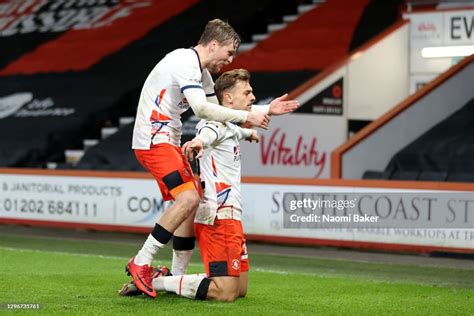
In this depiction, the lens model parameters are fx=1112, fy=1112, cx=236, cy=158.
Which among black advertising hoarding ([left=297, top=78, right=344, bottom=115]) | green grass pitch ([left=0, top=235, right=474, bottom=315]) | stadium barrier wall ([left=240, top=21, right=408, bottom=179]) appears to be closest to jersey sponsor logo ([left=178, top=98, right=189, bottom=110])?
green grass pitch ([left=0, top=235, right=474, bottom=315])

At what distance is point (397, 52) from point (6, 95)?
8.84 m

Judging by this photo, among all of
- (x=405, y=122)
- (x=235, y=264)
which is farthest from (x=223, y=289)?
(x=405, y=122)

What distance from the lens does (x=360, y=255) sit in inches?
548

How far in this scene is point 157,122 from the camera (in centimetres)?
796

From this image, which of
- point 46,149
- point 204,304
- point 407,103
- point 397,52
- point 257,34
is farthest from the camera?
point 257,34

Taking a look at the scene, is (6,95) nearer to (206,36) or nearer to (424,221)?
(424,221)

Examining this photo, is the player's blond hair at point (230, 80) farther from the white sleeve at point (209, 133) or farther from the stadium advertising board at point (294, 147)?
the stadium advertising board at point (294, 147)

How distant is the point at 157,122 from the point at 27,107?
14.8 metres

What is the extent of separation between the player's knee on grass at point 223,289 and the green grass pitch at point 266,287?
80mm

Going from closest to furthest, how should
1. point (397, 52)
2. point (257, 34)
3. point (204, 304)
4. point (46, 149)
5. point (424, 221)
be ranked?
point (204, 304)
point (424, 221)
point (397, 52)
point (46, 149)
point (257, 34)

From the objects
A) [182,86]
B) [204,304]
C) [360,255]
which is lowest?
[360,255]

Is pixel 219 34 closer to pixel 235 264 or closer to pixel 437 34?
pixel 235 264

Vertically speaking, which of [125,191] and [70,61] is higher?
[70,61]

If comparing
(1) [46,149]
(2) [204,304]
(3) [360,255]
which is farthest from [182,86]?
(1) [46,149]
